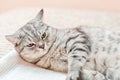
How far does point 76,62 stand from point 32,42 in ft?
0.77

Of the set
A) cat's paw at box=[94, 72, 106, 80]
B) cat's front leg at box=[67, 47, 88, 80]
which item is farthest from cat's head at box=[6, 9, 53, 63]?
cat's paw at box=[94, 72, 106, 80]

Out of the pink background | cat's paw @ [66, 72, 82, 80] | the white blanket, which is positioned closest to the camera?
cat's paw @ [66, 72, 82, 80]

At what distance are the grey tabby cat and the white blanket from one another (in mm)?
30

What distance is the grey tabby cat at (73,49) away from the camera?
39.4 inches

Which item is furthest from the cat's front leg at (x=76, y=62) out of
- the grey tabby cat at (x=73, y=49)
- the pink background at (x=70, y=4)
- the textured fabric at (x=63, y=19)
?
the pink background at (x=70, y=4)

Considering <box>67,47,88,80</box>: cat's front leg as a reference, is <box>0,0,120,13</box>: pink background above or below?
above

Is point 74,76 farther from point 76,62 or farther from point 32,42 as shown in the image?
point 32,42

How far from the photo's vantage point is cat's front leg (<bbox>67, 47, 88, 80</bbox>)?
0.95m

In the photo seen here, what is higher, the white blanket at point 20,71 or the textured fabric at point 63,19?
the textured fabric at point 63,19

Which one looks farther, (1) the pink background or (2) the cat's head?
(1) the pink background

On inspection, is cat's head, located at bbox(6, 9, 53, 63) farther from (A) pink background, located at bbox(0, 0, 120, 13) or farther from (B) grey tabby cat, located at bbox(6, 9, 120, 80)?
(A) pink background, located at bbox(0, 0, 120, 13)

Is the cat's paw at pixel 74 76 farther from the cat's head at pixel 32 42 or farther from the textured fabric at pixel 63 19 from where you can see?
the textured fabric at pixel 63 19

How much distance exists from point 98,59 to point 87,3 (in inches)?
68.1

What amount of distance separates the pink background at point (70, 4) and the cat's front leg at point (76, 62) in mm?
1671
